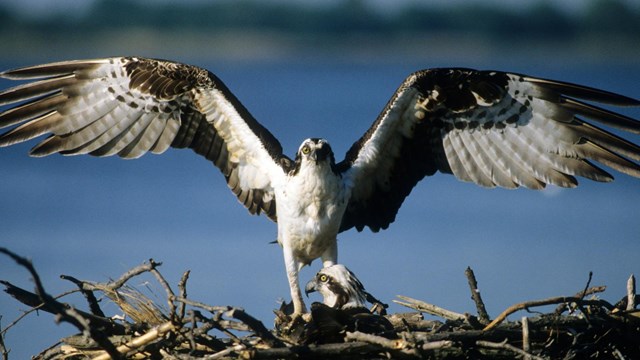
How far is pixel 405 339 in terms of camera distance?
15.0ft

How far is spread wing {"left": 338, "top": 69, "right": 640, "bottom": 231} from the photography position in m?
6.41

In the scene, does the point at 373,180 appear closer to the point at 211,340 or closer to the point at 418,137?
the point at 418,137

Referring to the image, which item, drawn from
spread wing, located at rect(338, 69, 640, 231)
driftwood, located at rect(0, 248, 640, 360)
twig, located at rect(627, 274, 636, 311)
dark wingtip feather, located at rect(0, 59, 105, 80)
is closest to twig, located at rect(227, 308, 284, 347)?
driftwood, located at rect(0, 248, 640, 360)

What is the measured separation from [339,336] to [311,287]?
1674 mm

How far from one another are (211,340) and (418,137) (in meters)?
2.81

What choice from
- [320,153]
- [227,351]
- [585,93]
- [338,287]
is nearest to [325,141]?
[320,153]

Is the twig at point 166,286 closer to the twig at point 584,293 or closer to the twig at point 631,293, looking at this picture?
the twig at point 584,293

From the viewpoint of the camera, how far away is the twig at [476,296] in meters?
5.55

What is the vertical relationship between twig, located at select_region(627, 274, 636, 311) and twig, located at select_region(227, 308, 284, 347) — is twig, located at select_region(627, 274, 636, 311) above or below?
above

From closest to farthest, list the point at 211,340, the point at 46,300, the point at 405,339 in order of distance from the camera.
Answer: the point at 46,300 < the point at 405,339 < the point at 211,340

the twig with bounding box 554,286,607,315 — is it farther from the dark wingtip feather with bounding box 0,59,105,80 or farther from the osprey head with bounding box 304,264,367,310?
the dark wingtip feather with bounding box 0,59,105,80

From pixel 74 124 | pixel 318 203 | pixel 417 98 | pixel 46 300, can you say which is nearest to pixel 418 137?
pixel 417 98

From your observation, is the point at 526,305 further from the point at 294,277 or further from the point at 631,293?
the point at 294,277

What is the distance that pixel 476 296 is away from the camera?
18.6 feet
